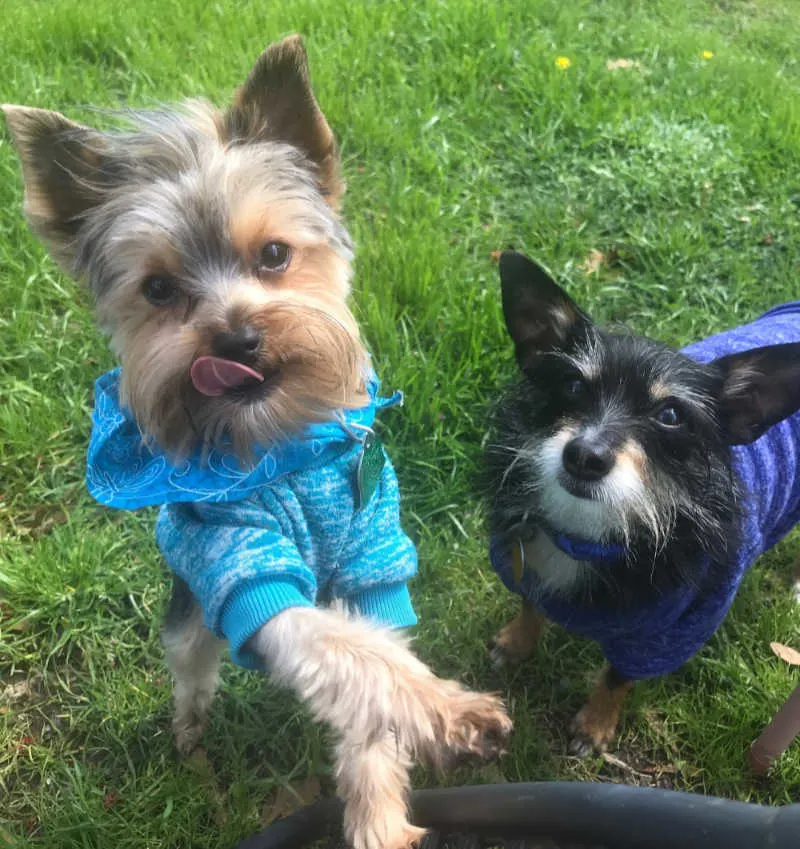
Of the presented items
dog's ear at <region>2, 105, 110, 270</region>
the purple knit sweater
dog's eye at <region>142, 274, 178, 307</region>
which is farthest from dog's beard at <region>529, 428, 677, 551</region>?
dog's ear at <region>2, 105, 110, 270</region>

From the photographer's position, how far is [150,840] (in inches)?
89.6

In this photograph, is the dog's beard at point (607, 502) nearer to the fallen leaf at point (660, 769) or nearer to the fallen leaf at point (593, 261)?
the fallen leaf at point (660, 769)

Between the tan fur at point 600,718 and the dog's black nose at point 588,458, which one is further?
the tan fur at point 600,718

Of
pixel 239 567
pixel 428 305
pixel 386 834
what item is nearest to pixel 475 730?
pixel 386 834

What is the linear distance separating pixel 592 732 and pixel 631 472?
115 cm

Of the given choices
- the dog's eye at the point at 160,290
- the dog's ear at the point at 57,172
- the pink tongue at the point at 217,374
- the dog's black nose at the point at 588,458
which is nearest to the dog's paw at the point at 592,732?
the dog's black nose at the point at 588,458

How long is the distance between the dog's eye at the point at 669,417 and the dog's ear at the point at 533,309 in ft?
1.12

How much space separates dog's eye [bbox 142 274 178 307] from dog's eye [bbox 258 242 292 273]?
0.23m

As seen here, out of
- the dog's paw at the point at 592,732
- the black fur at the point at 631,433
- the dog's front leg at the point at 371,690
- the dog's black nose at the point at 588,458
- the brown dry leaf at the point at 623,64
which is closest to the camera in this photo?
the dog's front leg at the point at 371,690

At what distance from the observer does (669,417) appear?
1926mm

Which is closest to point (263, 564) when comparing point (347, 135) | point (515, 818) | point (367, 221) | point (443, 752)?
point (443, 752)

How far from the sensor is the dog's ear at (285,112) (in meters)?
1.98

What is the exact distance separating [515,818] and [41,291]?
3.16 m

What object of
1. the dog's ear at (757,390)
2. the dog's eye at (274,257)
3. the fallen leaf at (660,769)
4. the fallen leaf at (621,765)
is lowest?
the fallen leaf at (621,765)
